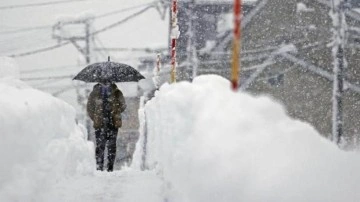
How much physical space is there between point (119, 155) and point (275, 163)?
31635mm

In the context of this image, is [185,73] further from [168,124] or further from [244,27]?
[168,124]

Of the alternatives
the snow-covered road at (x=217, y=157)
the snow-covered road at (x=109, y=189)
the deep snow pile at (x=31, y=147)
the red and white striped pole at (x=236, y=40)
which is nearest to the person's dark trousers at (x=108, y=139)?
the deep snow pile at (x=31, y=147)

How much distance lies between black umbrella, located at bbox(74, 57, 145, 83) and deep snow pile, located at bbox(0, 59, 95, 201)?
4.56ft

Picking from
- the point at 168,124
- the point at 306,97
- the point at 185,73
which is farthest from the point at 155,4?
the point at 168,124

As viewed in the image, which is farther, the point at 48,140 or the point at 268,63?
the point at 268,63

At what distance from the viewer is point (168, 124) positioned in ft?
18.1

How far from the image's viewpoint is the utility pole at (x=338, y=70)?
18516 millimetres

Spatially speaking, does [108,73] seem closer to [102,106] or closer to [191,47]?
[102,106]

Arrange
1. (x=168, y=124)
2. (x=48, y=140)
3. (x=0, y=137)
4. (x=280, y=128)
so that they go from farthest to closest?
(x=48, y=140) < (x=168, y=124) < (x=0, y=137) < (x=280, y=128)

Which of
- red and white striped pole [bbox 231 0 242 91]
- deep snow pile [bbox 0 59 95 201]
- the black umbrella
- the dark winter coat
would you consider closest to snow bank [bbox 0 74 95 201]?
deep snow pile [bbox 0 59 95 201]

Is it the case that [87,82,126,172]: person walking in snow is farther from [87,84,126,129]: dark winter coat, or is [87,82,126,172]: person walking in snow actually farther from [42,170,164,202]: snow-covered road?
[42,170,164,202]: snow-covered road

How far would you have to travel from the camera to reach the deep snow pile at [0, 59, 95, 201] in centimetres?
525

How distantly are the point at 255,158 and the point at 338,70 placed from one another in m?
16.0

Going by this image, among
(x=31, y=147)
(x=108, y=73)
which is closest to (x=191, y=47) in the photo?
(x=108, y=73)
